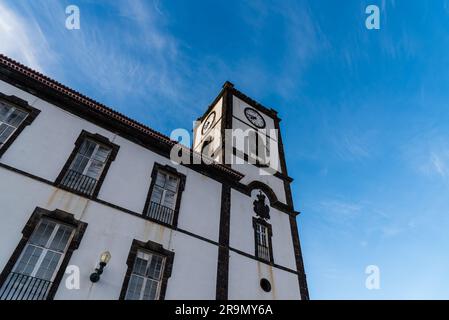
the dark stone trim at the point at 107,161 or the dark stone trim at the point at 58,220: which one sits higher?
the dark stone trim at the point at 107,161

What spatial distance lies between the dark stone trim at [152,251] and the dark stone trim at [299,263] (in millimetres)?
7113

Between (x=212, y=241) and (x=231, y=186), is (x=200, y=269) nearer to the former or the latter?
(x=212, y=241)

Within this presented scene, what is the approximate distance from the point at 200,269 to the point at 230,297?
1.70 m

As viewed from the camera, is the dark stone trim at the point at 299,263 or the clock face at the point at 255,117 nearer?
the dark stone trim at the point at 299,263

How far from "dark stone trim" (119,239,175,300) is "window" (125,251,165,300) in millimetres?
170

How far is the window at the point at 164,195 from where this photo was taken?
12297 millimetres

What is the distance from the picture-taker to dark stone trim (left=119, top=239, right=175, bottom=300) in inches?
396

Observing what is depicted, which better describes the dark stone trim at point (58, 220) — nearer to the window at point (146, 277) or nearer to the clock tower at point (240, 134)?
the window at point (146, 277)

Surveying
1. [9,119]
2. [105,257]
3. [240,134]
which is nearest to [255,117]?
[240,134]

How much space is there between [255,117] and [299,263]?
12627 mm

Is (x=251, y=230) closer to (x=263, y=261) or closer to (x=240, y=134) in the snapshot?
(x=263, y=261)

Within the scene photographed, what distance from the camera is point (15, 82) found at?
12.0m

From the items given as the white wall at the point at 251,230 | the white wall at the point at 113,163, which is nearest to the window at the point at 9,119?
the white wall at the point at 113,163

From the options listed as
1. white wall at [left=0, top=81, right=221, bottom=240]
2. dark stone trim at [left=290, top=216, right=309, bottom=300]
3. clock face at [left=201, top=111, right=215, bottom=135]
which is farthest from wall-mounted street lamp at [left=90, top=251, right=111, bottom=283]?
clock face at [left=201, top=111, right=215, bottom=135]
